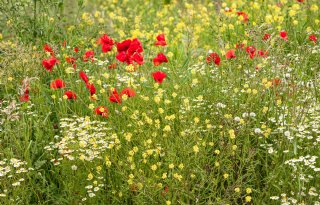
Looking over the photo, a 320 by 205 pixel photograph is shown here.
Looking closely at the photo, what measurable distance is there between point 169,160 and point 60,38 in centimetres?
247

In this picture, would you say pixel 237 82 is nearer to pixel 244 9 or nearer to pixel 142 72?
pixel 142 72

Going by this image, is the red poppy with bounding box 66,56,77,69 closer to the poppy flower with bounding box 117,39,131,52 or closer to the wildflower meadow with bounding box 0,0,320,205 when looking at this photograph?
the wildflower meadow with bounding box 0,0,320,205

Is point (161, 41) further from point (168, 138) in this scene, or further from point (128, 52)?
point (168, 138)

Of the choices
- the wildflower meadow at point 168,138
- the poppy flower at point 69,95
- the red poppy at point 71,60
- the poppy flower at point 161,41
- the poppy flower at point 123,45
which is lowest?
the wildflower meadow at point 168,138

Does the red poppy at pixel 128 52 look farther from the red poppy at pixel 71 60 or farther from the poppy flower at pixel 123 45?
the red poppy at pixel 71 60

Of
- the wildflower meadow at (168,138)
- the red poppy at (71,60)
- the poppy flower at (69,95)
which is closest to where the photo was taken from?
the wildflower meadow at (168,138)

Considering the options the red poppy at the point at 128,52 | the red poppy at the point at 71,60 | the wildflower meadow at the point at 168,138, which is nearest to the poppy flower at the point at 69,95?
the wildflower meadow at the point at 168,138

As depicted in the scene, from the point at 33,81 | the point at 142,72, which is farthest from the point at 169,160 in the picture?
the point at 33,81

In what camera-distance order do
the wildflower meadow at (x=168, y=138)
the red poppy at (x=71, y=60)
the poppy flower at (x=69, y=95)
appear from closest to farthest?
the wildflower meadow at (x=168, y=138) < the poppy flower at (x=69, y=95) < the red poppy at (x=71, y=60)

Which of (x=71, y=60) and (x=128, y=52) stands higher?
(x=128, y=52)

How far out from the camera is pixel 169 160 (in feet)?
10.1

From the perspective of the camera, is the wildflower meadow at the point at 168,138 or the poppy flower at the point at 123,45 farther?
the poppy flower at the point at 123,45

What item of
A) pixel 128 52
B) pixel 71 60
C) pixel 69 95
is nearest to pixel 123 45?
pixel 128 52

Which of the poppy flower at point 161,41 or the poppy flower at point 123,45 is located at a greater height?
the poppy flower at point 123,45
